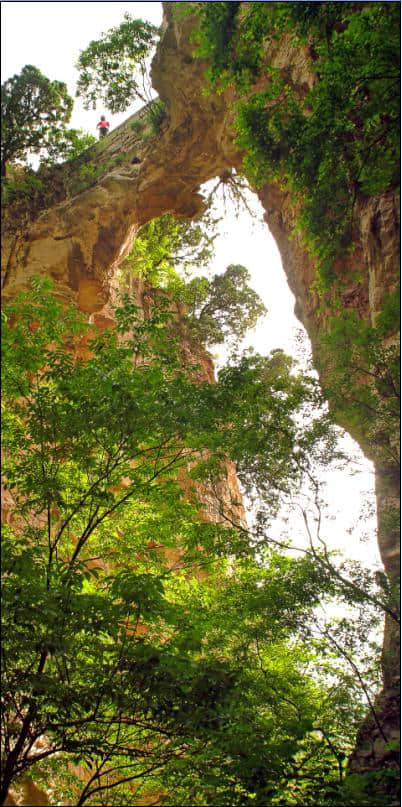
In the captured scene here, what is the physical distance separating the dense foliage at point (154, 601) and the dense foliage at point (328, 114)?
2.58 m

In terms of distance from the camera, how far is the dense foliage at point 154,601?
5.18m

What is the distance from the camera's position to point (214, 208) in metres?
18.1

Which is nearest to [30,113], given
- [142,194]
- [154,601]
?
[142,194]

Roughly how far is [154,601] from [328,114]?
20.2 feet

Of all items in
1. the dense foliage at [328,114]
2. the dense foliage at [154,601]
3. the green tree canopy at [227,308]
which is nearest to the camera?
the dense foliage at [154,601]

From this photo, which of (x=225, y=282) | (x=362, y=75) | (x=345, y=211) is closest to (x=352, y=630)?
(x=345, y=211)

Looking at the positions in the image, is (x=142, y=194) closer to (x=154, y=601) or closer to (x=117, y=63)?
(x=117, y=63)

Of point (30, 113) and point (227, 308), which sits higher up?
point (227, 308)

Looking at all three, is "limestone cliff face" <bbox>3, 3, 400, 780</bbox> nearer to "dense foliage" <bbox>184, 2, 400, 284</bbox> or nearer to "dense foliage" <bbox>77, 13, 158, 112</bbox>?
"dense foliage" <bbox>77, 13, 158, 112</bbox>

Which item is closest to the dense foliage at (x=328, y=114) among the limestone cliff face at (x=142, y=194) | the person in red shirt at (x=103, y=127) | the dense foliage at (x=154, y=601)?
the dense foliage at (x=154, y=601)

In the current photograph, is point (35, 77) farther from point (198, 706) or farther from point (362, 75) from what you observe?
point (198, 706)

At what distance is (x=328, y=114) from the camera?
662cm

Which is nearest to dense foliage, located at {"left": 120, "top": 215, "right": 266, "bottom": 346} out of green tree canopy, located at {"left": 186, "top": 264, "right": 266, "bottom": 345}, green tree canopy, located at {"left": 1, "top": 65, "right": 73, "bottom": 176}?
green tree canopy, located at {"left": 186, "top": 264, "right": 266, "bottom": 345}

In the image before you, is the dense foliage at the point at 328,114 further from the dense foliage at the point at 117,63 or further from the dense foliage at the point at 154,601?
the dense foliage at the point at 117,63
